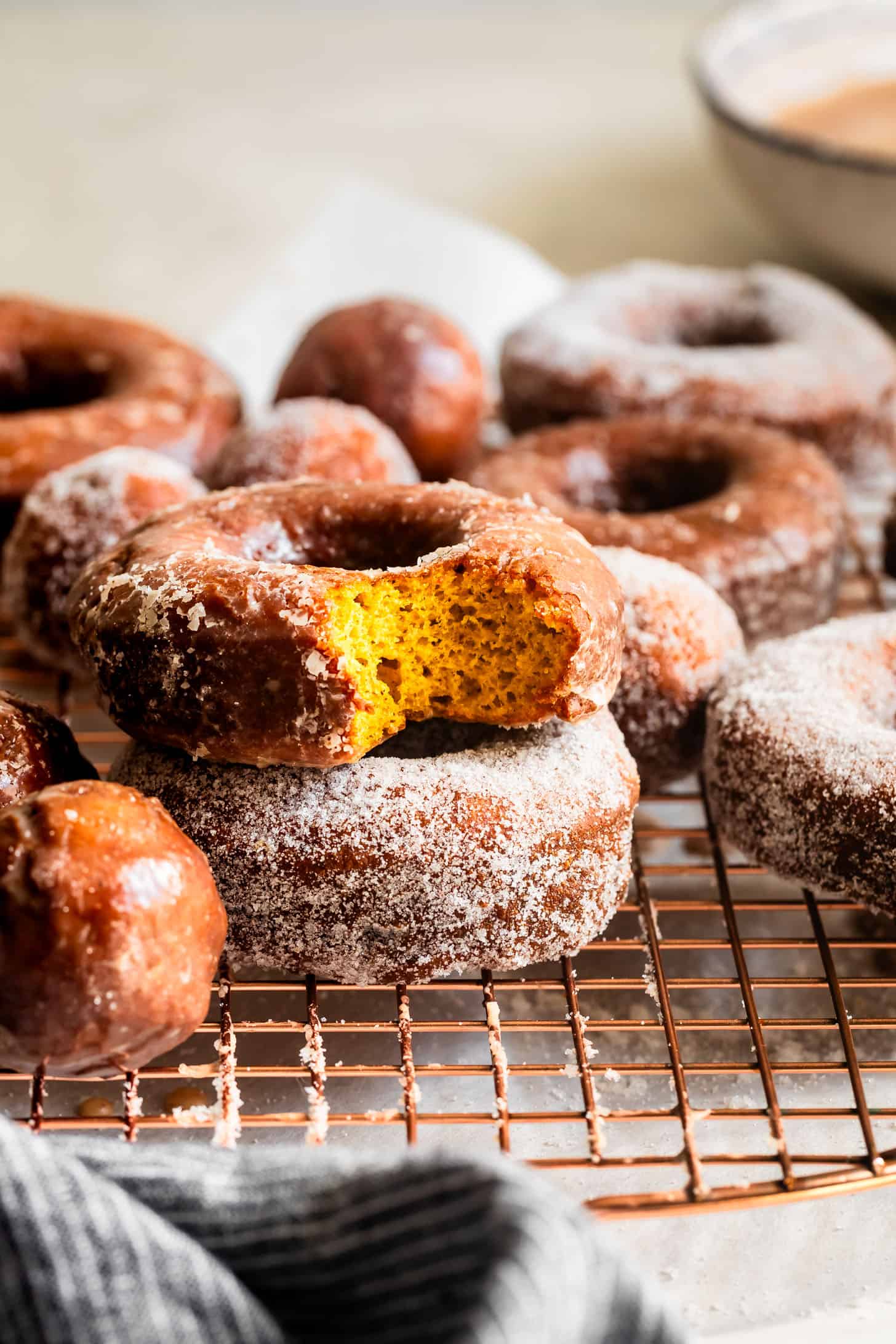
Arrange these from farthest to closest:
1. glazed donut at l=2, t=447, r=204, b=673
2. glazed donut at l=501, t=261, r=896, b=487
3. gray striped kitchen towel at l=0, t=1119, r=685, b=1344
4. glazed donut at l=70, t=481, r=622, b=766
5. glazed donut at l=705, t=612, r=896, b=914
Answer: glazed donut at l=501, t=261, r=896, b=487
glazed donut at l=2, t=447, r=204, b=673
glazed donut at l=705, t=612, r=896, b=914
glazed donut at l=70, t=481, r=622, b=766
gray striped kitchen towel at l=0, t=1119, r=685, b=1344

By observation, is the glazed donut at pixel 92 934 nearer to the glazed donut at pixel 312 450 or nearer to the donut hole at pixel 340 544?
the donut hole at pixel 340 544

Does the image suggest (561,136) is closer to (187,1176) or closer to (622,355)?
(622,355)

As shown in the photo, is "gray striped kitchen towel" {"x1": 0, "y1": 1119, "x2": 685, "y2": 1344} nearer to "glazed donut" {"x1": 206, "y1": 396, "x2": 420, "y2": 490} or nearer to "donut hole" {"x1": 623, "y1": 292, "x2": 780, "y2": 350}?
"glazed donut" {"x1": 206, "y1": 396, "x2": 420, "y2": 490}

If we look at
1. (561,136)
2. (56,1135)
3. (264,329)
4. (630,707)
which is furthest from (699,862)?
(561,136)

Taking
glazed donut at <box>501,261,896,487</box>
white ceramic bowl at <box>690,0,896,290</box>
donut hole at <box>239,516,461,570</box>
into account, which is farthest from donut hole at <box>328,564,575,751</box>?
white ceramic bowl at <box>690,0,896,290</box>

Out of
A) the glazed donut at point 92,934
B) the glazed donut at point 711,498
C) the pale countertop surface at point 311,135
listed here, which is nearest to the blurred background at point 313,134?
the pale countertop surface at point 311,135
